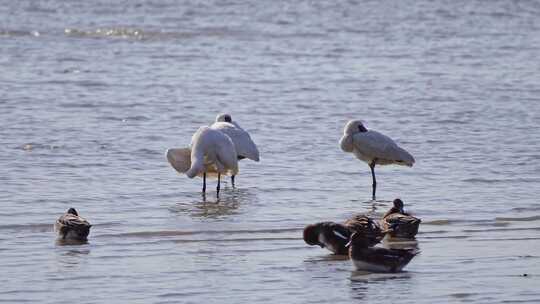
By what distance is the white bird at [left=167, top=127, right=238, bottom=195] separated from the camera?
532 inches

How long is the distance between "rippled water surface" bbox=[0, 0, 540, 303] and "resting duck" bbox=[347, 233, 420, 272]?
0.29ft

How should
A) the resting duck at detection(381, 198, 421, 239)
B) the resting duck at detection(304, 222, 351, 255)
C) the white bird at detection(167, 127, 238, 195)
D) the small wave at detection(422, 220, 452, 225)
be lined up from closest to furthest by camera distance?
1. the resting duck at detection(304, 222, 351, 255)
2. the resting duck at detection(381, 198, 421, 239)
3. the small wave at detection(422, 220, 452, 225)
4. the white bird at detection(167, 127, 238, 195)

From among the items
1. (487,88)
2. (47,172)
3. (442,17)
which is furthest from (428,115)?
(442,17)

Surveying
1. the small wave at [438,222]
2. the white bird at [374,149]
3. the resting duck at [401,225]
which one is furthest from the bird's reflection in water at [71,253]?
the white bird at [374,149]

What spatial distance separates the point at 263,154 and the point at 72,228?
5.69 metres

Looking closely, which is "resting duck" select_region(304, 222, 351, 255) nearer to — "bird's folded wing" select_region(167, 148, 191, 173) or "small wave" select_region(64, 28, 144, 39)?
"bird's folded wing" select_region(167, 148, 191, 173)

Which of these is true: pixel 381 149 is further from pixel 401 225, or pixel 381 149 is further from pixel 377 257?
pixel 377 257

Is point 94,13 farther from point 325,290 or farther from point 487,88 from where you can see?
point 325,290

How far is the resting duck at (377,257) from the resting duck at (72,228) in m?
2.15

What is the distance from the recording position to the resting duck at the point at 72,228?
10297 mm

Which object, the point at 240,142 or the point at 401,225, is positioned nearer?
the point at 401,225

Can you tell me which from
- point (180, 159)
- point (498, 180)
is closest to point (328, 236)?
point (180, 159)

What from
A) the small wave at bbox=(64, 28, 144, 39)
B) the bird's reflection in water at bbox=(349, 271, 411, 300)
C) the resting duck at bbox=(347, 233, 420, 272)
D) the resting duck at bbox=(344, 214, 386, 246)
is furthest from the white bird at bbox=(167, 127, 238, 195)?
the small wave at bbox=(64, 28, 144, 39)

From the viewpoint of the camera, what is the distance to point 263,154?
621 inches
